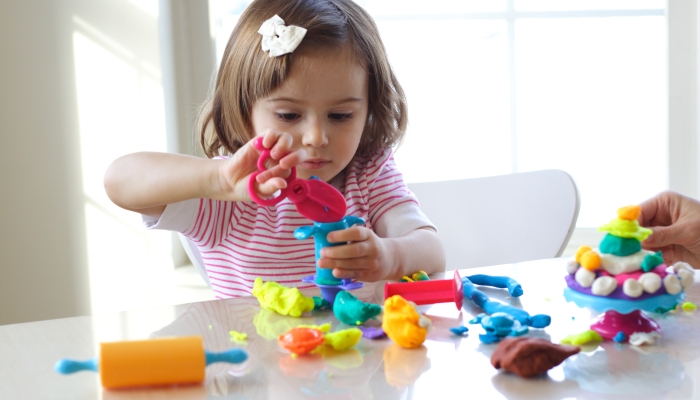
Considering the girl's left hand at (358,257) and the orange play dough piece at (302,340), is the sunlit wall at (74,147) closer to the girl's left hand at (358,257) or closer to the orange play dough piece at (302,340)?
the girl's left hand at (358,257)

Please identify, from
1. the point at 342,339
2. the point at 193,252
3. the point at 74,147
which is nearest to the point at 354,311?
the point at 342,339

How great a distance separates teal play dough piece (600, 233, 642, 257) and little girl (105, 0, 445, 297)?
261mm

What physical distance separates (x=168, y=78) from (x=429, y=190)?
0.79m

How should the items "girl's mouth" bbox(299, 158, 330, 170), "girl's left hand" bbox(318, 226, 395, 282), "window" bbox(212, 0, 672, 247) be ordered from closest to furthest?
"girl's left hand" bbox(318, 226, 395, 282) < "girl's mouth" bbox(299, 158, 330, 170) < "window" bbox(212, 0, 672, 247)

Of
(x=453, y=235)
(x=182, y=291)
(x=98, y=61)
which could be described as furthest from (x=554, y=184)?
(x=98, y=61)

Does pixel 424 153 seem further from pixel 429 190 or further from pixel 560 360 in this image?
pixel 560 360

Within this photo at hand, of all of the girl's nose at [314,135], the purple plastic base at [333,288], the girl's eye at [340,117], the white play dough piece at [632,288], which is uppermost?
the girl's eye at [340,117]

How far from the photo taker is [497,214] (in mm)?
1253

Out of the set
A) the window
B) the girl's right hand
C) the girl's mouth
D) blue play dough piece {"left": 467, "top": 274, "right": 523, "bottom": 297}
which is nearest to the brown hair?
the girl's mouth

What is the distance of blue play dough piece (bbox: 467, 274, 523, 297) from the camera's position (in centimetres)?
69

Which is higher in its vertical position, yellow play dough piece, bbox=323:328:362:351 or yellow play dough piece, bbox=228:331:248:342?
yellow play dough piece, bbox=323:328:362:351

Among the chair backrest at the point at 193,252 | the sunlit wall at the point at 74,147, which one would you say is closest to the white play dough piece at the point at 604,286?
the chair backrest at the point at 193,252

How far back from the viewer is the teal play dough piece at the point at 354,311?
1.94ft

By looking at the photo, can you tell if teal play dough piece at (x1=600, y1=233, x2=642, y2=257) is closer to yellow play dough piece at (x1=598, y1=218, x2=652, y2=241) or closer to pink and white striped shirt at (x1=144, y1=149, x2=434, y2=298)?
yellow play dough piece at (x1=598, y1=218, x2=652, y2=241)
